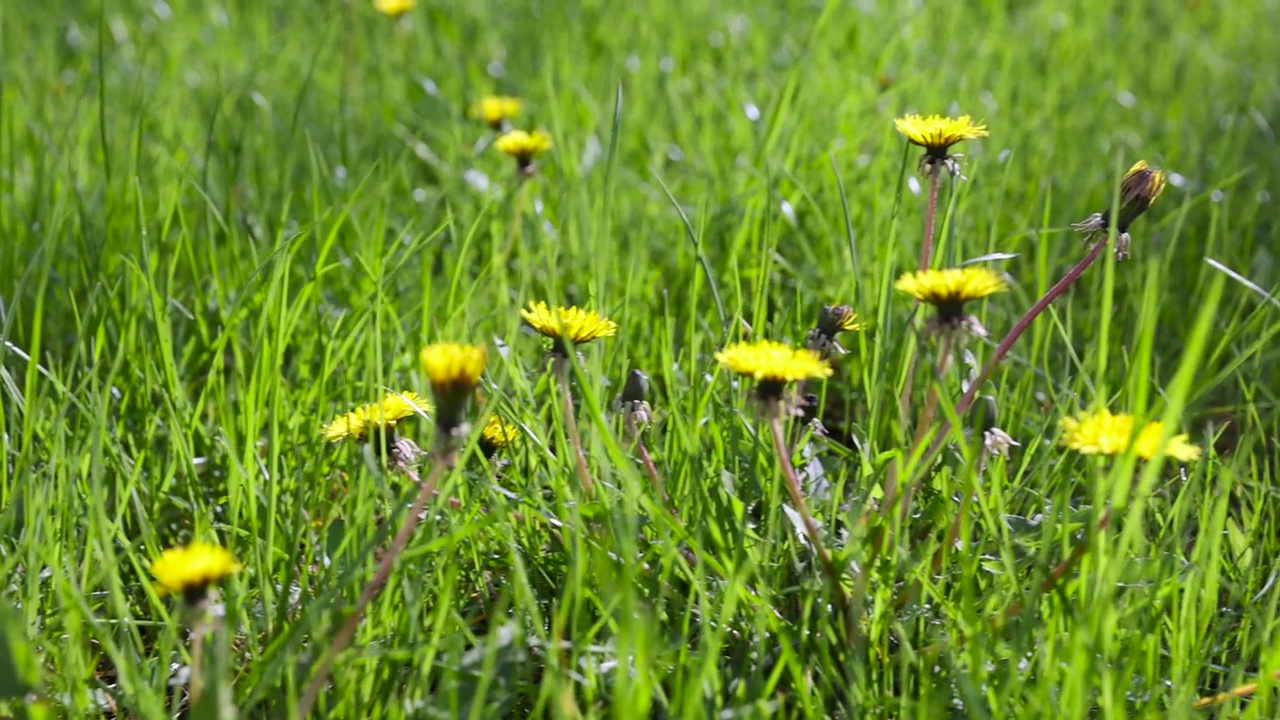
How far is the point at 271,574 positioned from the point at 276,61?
2.12 m

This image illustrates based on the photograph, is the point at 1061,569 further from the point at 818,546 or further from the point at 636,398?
the point at 636,398

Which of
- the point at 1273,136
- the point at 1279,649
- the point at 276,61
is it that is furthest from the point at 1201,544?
the point at 276,61

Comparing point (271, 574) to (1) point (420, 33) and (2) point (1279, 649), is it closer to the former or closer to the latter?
(2) point (1279, 649)

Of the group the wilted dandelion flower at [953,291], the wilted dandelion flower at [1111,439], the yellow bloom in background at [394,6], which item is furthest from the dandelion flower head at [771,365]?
the yellow bloom in background at [394,6]

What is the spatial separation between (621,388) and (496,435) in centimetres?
26

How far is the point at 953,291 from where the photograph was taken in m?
1.06

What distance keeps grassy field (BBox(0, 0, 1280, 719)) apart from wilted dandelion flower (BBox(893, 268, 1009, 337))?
0.21ft

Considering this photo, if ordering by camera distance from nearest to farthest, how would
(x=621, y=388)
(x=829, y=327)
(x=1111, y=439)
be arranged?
(x=1111, y=439), (x=829, y=327), (x=621, y=388)

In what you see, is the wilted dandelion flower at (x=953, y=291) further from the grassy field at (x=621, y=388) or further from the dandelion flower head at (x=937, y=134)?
the dandelion flower head at (x=937, y=134)

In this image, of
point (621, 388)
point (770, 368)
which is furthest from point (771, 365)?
point (621, 388)

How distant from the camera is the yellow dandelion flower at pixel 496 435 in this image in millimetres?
1317

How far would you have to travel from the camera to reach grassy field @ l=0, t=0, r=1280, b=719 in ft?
3.52

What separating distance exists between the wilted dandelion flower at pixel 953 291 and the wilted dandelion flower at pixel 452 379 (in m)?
0.38

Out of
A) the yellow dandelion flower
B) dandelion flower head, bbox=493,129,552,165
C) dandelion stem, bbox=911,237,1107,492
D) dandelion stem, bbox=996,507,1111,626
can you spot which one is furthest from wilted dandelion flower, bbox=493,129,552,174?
dandelion stem, bbox=996,507,1111,626
